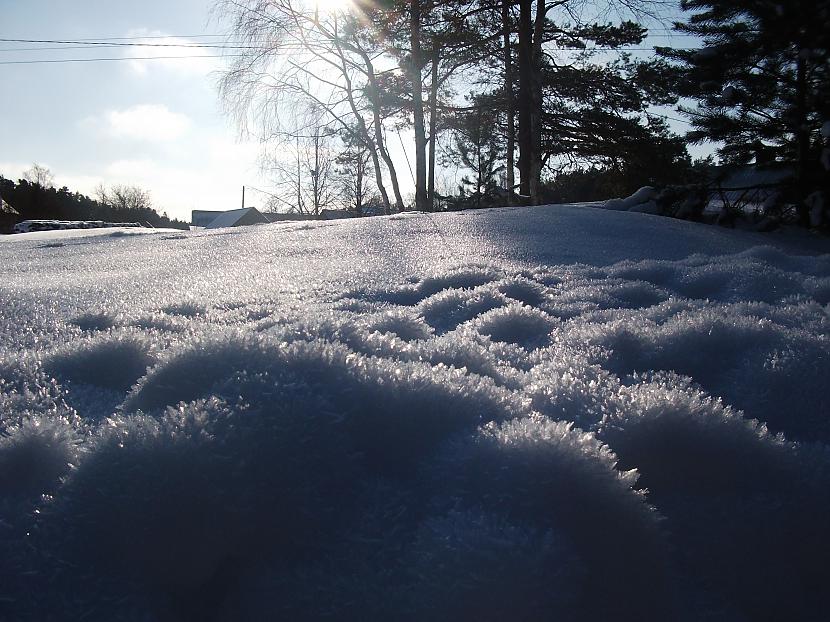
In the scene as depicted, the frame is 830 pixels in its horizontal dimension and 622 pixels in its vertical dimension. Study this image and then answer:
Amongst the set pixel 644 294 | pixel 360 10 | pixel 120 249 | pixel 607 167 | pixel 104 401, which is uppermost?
pixel 360 10

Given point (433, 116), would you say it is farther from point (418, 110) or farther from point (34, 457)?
point (34, 457)

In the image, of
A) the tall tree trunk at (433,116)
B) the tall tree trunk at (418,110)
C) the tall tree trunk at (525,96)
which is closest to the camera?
the tall tree trunk at (525,96)

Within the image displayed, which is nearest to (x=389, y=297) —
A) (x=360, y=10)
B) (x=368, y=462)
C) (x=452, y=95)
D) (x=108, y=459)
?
(x=368, y=462)

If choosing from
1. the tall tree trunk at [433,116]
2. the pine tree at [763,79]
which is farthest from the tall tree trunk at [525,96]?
the pine tree at [763,79]

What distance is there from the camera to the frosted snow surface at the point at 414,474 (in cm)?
55

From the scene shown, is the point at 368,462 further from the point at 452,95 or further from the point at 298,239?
the point at 452,95

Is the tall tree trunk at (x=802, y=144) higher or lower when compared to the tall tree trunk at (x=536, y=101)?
lower

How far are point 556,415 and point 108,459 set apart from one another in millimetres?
672

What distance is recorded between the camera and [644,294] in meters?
1.82

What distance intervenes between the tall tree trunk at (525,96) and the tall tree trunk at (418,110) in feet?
8.60

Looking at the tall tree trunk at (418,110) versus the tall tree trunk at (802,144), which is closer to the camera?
the tall tree trunk at (802,144)

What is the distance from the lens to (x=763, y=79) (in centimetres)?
389

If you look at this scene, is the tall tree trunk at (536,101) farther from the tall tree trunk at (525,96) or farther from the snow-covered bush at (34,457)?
the snow-covered bush at (34,457)

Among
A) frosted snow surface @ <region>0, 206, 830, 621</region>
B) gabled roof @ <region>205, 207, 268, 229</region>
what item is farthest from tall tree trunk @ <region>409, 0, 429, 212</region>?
gabled roof @ <region>205, 207, 268, 229</region>
